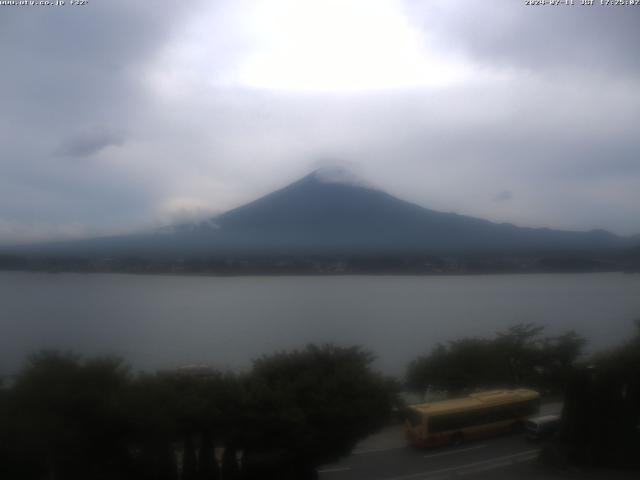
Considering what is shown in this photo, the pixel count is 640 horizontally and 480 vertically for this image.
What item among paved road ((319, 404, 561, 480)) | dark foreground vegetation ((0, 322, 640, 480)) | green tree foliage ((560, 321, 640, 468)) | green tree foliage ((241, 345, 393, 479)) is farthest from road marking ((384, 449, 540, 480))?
green tree foliage ((241, 345, 393, 479))

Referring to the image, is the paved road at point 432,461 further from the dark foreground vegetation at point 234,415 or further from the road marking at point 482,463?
the dark foreground vegetation at point 234,415

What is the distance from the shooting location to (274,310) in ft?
24.3

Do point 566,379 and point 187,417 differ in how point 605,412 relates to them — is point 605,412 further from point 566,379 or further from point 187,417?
point 187,417

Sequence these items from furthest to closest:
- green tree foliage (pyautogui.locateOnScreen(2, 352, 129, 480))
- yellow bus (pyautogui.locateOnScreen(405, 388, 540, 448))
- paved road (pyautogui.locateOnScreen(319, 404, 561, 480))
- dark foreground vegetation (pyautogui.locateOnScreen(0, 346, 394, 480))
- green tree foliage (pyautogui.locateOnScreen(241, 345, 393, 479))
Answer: yellow bus (pyautogui.locateOnScreen(405, 388, 540, 448))
green tree foliage (pyautogui.locateOnScreen(241, 345, 393, 479))
paved road (pyautogui.locateOnScreen(319, 404, 561, 480))
dark foreground vegetation (pyautogui.locateOnScreen(0, 346, 394, 480))
green tree foliage (pyautogui.locateOnScreen(2, 352, 129, 480))

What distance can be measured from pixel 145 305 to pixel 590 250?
5.82 meters

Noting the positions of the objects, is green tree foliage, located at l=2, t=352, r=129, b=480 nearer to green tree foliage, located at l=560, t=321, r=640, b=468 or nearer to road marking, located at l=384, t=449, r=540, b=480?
road marking, located at l=384, t=449, r=540, b=480

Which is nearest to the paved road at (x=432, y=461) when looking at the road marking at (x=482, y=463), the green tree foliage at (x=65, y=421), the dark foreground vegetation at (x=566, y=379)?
the road marking at (x=482, y=463)

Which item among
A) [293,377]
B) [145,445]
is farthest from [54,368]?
[293,377]

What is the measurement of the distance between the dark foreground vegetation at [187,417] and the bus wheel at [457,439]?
667mm

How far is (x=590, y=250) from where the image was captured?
19.8 ft

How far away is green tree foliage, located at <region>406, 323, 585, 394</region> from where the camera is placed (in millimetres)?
5457

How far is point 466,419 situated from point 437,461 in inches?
21.0

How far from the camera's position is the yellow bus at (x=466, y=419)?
4.82 m

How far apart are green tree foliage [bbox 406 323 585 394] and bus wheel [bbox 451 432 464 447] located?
2.29ft
